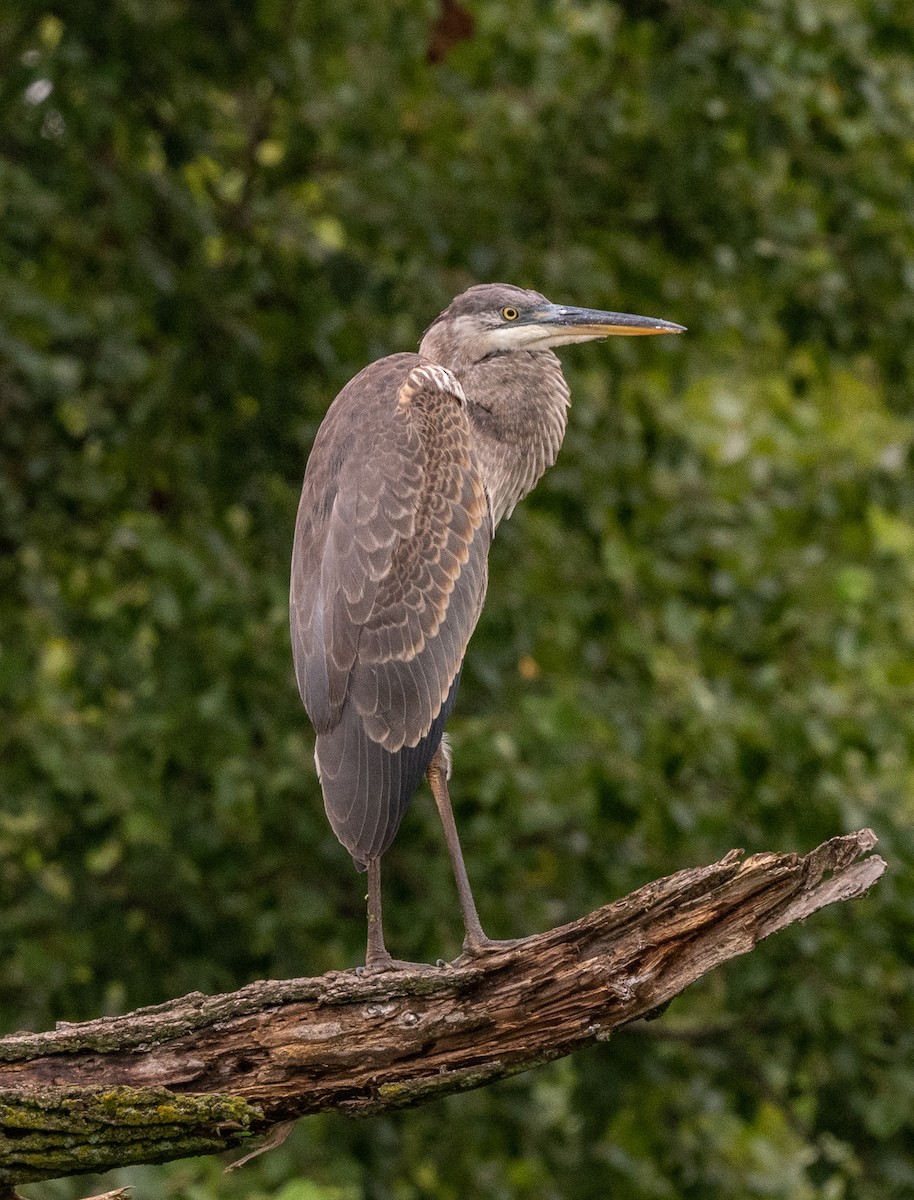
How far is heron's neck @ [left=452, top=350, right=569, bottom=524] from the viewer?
4.87 metres

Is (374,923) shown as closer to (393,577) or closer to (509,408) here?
(393,577)

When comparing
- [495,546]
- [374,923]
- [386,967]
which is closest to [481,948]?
[386,967]

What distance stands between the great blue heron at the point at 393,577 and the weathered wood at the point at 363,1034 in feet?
1.43

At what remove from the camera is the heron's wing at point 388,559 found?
4223 millimetres

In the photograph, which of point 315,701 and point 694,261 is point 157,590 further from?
point 694,261

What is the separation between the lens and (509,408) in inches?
192

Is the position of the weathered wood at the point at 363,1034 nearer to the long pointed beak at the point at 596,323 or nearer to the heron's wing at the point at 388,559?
the heron's wing at the point at 388,559

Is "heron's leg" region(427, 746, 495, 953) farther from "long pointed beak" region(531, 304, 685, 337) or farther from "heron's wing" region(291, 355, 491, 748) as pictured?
"long pointed beak" region(531, 304, 685, 337)

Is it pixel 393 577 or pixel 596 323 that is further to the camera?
pixel 596 323

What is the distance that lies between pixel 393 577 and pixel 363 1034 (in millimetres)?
1237

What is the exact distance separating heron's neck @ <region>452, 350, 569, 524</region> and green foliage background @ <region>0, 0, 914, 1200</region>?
1158 millimetres

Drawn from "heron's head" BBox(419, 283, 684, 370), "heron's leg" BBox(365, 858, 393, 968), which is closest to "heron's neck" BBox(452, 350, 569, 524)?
"heron's head" BBox(419, 283, 684, 370)

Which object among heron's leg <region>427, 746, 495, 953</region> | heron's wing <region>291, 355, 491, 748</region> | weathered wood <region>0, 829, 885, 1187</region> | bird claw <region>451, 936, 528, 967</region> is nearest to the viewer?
weathered wood <region>0, 829, 885, 1187</region>

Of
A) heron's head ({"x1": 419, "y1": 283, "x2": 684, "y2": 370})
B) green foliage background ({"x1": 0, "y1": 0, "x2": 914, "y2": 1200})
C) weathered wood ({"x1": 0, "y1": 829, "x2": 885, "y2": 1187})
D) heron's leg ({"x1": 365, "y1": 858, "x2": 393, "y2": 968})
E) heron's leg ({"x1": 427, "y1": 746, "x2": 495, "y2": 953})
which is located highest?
weathered wood ({"x1": 0, "y1": 829, "x2": 885, "y2": 1187})
